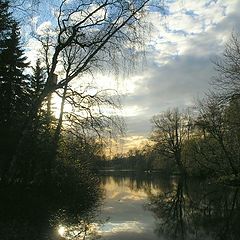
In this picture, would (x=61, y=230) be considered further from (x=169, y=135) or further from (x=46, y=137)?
(x=169, y=135)

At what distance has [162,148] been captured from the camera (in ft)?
259

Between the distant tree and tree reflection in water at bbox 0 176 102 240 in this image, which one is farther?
the distant tree

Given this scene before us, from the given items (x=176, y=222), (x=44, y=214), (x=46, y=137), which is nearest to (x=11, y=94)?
(x=46, y=137)

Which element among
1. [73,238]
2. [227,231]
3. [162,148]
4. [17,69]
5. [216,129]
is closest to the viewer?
[73,238]

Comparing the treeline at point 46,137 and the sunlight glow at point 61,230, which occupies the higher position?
the treeline at point 46,137

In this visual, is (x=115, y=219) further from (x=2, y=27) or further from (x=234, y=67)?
(x=234, y=67)

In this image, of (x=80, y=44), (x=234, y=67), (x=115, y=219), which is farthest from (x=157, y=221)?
(x=234, y=67)

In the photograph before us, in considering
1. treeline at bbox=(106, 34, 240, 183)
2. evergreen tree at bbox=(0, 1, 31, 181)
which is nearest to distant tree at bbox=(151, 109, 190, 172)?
treeline at bbox=(106, 34, 240, 183)

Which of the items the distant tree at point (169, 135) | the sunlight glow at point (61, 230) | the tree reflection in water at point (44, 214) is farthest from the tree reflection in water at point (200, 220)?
the distant tree at point (169, 135)

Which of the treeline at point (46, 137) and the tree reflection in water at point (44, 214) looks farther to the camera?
the treeline at point (46, 137)

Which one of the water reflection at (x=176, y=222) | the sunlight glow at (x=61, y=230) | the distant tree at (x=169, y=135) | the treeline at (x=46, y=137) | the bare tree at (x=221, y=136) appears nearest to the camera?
the sunlight glow at (x=61, y=230)

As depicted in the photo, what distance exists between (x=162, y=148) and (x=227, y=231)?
64.7 metres

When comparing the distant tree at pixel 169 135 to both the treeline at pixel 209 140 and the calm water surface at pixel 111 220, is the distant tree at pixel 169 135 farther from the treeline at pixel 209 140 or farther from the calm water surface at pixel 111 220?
the calm water surface at pixel 111 220

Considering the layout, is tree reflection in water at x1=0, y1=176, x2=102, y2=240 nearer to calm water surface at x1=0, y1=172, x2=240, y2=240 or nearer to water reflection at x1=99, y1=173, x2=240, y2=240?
calm water surface at x1=0, y1=172, x2=240, y2=240
